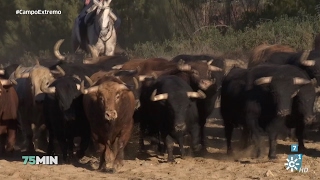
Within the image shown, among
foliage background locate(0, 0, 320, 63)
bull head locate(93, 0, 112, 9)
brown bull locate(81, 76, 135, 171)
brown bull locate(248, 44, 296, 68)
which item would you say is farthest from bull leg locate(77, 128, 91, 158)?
foliage background locate(0, 0, 320, 63)

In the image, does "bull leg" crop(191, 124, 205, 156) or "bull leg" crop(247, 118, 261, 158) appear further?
"bull leg" crop(191, 124, 205, 156)

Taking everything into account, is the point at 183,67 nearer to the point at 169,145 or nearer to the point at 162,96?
the point at 162,96

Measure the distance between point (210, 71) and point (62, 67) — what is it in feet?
8.82

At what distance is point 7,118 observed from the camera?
12828mm

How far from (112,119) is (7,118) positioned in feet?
8.27

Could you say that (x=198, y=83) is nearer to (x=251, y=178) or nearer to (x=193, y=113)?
(x=193, y=113)

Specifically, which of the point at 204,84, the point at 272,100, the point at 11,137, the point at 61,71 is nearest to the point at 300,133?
the point at 272,100

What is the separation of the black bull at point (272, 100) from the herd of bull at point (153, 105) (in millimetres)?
15

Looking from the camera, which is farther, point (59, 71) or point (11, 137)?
point (59, 71)

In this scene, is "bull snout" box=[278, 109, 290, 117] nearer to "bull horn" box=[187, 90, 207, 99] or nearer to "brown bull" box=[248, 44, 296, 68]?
"bull horn" box=[187, 90, 207, 99]

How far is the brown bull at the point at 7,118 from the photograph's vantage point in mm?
12750

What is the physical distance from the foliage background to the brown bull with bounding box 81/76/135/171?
12.2 meters

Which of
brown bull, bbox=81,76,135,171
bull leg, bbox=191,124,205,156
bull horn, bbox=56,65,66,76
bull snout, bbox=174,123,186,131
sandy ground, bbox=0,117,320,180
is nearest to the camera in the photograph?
sandy ground, bbox=0,117,320,180

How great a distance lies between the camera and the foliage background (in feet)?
80.7
